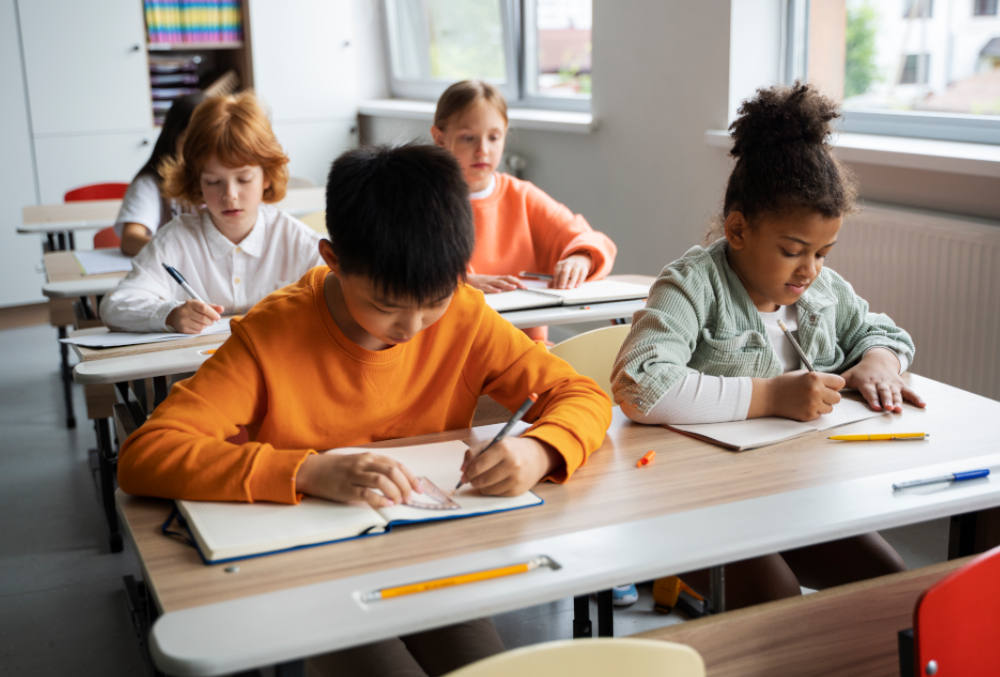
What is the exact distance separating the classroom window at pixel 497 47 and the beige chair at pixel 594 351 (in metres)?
2.77

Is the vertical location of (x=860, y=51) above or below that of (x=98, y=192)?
above

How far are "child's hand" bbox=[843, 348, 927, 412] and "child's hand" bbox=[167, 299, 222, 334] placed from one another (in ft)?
4.27

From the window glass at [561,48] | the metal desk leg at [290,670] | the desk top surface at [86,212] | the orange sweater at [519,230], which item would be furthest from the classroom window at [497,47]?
the metal desk leg at [290,670]

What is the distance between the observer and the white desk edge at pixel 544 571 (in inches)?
34.2

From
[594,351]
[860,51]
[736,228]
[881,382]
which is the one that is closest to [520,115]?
[860,51]

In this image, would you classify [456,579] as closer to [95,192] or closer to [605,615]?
[605,615]

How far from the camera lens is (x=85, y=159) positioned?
5289 millimetres

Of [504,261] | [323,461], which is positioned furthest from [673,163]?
[323,461]

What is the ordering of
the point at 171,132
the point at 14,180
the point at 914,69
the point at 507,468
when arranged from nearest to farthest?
the point at 507,468 → the point at 914,69 → the point at 171,132 → the point at 14,180

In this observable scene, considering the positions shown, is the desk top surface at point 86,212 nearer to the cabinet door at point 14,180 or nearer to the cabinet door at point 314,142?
the cabinet door at point 14,180

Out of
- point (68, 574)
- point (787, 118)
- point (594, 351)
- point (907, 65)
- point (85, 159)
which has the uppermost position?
point (907, 65)

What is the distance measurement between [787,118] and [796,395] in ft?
1.42

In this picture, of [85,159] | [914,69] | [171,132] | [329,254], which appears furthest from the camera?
[85,159]

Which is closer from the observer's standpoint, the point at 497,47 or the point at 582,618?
the point at 582,618
